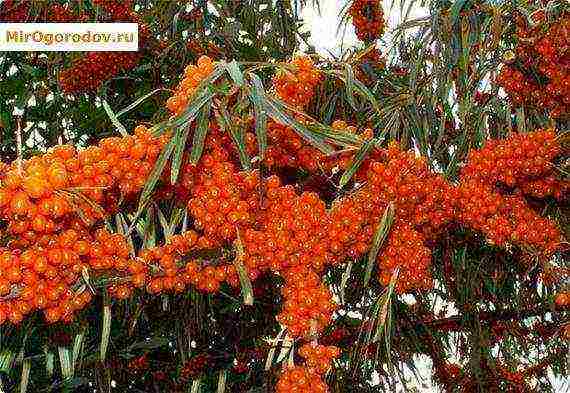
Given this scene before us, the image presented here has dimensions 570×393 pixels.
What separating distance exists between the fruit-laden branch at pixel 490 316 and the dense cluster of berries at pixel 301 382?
741mm

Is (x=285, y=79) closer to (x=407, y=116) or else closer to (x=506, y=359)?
(x=407, y=116)

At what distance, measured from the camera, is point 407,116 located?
135 centimetres

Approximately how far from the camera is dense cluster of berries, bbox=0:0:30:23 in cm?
186

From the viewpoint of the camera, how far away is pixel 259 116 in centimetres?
85

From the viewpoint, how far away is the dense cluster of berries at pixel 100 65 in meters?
1.68

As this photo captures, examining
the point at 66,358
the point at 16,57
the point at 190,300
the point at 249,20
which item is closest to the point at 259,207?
the point at 66,358

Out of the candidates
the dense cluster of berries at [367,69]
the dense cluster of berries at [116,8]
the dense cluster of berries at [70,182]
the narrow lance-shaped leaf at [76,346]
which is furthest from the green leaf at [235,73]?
the dense cluster of berries at [116,8]

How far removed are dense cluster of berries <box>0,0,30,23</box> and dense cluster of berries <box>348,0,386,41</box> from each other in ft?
2.66

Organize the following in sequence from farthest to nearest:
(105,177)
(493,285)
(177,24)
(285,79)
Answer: (177,24)
(493,285)
(285,79)
(105,177)

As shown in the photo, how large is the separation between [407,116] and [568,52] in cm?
30

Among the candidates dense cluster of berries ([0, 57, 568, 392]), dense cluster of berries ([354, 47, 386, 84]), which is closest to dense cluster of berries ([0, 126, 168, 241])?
dense cluster of berries ([0, 57, 568, 392])

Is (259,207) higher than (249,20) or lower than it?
lower

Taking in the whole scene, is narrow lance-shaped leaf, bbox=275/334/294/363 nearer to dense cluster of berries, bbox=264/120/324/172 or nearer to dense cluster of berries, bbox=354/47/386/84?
dense cluster of berries, bbox=264/120/324/172

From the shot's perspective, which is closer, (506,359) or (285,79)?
(285,79)
